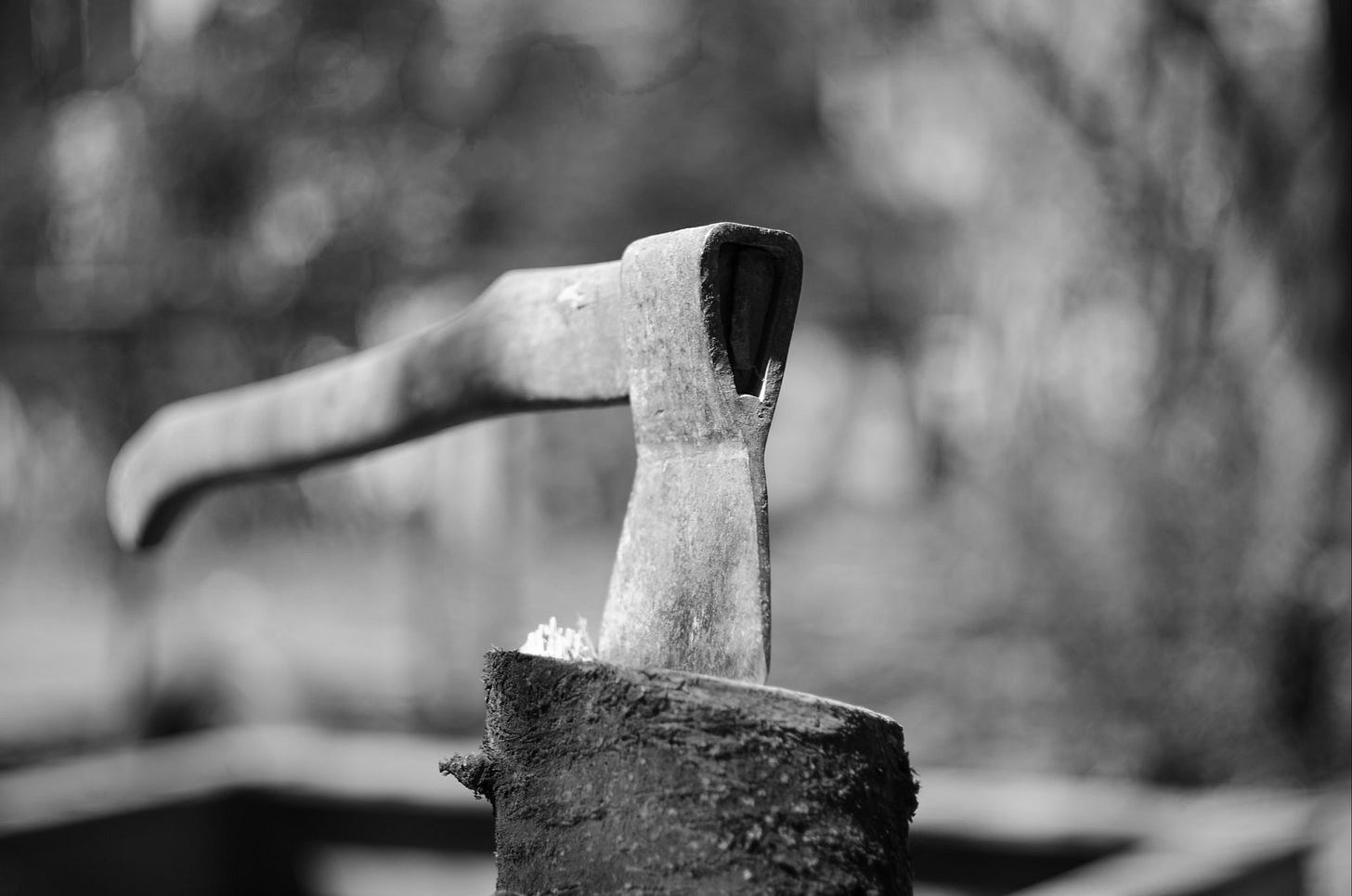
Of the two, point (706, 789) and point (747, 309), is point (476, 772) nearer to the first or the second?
point (706, 789)

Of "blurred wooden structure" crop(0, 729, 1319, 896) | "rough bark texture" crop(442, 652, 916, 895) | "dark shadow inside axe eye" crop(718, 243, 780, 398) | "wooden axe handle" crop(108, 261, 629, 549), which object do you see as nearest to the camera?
"rough bark texture" crop(442, 652, 916, 895)

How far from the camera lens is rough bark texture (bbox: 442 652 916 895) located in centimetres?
87

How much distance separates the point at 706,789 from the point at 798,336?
343 inches

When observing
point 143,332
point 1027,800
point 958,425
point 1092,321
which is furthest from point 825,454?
point 1027,800

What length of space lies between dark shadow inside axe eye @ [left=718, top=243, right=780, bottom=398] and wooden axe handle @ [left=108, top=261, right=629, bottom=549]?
0.33 ft

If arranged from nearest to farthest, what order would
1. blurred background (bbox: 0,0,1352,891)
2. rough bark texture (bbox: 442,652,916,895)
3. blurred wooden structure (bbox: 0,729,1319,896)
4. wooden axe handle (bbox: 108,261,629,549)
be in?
rough bark texture (bbox: 442,652,916,895) < wooden axe handle (bbox: 108,261,629,549) < blurred wooden structure (bbox: 0,729,1319,896) < blurred background (bbox: 0,0,1352,891)

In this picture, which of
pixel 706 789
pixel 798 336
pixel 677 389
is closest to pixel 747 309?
pixel 677 389

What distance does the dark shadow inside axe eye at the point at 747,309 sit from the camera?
3.26 ft

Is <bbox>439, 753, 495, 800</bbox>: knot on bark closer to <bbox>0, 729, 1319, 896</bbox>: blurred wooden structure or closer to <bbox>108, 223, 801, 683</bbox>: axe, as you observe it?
<bbox>108, 223, 801, 683</bbox>: axe

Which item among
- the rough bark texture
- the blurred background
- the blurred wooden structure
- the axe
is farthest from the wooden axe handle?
the blurred background

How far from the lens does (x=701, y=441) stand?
1004mm

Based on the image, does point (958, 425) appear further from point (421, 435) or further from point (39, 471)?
point (421, 435)

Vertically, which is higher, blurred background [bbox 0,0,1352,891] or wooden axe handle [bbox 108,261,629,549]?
blurred background [bbox 0,0,1352,891]

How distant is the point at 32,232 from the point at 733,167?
4218mm
